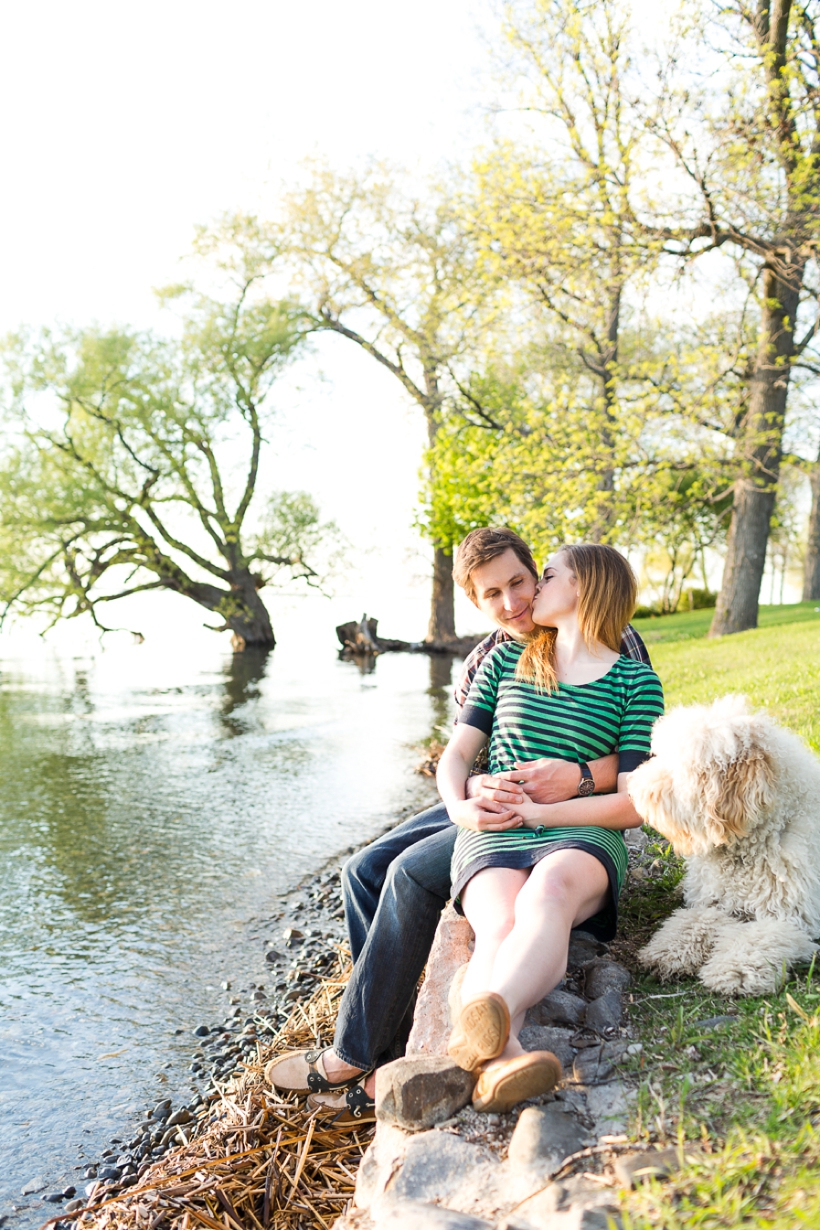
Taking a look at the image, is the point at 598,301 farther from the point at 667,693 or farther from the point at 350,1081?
the point at 350,1081

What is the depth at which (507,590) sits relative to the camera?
3.45 meters

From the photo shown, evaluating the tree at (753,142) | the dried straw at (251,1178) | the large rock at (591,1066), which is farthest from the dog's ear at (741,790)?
the tree at (753,142)

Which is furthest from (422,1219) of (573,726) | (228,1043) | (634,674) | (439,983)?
(228,1043)

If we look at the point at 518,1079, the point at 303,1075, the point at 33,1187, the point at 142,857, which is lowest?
the point at 33,1187

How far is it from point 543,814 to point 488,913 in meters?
0.44

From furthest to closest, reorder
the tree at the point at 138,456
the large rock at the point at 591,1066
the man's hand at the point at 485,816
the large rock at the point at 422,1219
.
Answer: the tree at the point at 138,456
the man's hand at the point at 485,816
the large rock at the point at 591,1066
the large rock at the point at 422,1219

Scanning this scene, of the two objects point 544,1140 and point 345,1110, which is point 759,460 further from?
point 544,1140

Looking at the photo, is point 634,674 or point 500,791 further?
point 634,674

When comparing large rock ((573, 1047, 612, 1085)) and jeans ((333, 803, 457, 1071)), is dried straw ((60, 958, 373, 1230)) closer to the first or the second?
jeans ((333, 803, 457, 1071))

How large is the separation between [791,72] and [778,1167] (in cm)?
1232

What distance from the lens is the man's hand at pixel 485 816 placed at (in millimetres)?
2938

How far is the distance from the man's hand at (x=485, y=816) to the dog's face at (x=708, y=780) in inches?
16.8

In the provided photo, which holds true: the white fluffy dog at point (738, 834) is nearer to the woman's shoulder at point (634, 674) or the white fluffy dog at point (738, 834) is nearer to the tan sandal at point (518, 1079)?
the woman's shoulder at point (634, 674)

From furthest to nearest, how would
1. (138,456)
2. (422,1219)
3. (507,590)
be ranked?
(138,456), (507,590), (422,1219)
